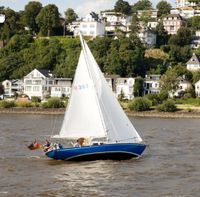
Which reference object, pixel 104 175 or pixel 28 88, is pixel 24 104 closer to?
pixel 28 88

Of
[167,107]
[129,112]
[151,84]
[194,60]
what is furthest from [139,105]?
[194,60]

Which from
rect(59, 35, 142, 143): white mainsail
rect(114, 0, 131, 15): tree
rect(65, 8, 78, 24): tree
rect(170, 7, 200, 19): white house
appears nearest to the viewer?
rect(59, 35, 142, 143): white mainsail

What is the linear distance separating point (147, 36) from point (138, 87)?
28713mm

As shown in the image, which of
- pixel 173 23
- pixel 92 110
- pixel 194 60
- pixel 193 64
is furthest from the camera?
pixel 173 23

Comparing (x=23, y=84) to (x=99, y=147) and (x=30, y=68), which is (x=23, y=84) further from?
(x=99, y=147)

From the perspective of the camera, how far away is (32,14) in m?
140

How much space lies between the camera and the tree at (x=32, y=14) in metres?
139

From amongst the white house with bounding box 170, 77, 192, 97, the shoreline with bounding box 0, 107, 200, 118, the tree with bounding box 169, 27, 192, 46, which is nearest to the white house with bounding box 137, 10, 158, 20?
the tree with bounding box 169, 27, 192, 46

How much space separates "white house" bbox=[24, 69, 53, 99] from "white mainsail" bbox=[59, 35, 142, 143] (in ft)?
247

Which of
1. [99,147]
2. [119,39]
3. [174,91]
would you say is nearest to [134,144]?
[99,147]

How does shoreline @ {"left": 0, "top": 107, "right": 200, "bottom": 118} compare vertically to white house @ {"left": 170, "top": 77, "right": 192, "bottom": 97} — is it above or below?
below

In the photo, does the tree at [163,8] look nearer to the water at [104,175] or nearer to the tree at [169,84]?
the tree at [169,84]

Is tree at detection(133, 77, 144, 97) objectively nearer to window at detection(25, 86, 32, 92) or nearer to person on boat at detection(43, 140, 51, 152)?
window at detection(25, 86, 32, 92)

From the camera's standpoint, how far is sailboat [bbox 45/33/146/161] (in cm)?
3472
